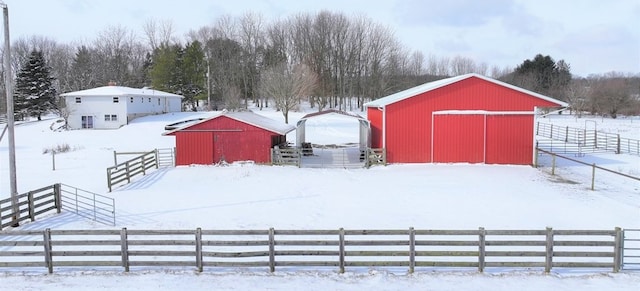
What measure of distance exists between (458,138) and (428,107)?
85.6 inches

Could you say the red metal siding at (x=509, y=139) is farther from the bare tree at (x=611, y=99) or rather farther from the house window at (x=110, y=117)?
the bare tree at (x=611, y=99)

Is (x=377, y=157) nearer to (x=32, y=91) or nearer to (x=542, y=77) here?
(x=32, y=91)

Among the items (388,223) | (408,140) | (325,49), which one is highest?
(325,49)

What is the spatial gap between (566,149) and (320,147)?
16.5 metres

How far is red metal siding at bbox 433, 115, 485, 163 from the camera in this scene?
25.0 meters

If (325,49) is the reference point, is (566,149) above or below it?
below

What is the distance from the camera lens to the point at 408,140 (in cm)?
2539

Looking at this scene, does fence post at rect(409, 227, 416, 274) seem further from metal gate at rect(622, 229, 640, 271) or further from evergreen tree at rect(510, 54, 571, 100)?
evergreen tree at rect(510, 54, 571, 100)

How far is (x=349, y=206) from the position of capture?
16.0 meters

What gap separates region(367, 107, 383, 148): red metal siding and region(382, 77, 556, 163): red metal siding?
1501 millimetres

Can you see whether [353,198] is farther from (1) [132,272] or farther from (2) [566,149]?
(2) [566,149]

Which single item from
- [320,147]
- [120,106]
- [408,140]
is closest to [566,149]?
[408,140]

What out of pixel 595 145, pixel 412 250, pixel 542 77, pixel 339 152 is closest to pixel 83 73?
pixel 339 152

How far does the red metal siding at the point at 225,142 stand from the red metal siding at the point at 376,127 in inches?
239
